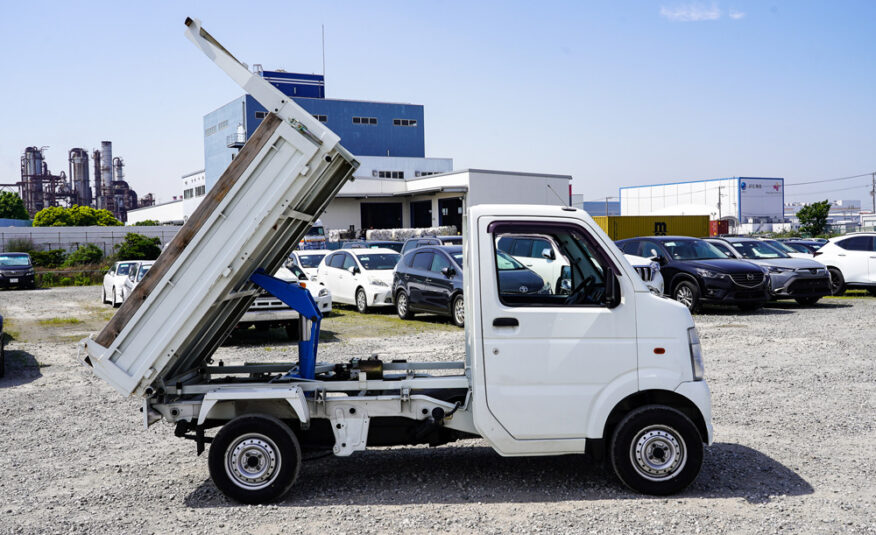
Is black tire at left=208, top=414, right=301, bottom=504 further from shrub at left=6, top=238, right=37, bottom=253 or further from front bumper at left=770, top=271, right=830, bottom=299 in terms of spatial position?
shrub at left=6, top=238, right=37, bottom=253

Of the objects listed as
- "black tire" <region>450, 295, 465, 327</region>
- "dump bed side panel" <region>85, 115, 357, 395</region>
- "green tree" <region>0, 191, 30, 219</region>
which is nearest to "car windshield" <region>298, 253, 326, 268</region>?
"black tire" <region>450, 295, 465, 327</region>

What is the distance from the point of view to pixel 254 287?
19.9 feet

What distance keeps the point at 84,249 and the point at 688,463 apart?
1728 inches

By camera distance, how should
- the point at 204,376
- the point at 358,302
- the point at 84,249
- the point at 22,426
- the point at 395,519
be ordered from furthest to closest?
1. the point at 84,249
2. the point at 358,302
3. the point at 22,426
4. the point at 204,376
5. the point at 395,519

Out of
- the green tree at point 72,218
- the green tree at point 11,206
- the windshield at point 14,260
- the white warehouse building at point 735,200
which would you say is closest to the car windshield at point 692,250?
the windshield at point 14,260

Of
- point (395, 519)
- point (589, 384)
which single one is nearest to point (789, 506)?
point (589, 384)

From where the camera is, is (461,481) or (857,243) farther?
(857,243)

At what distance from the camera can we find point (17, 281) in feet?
108

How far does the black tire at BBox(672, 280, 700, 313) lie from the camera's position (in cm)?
1658

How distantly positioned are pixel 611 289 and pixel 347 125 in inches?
2755

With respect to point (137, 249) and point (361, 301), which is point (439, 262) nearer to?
point (361, 301)

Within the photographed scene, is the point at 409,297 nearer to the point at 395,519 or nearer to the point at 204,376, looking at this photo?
the point at 204,376

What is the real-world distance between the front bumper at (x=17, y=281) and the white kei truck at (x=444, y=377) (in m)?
31.9

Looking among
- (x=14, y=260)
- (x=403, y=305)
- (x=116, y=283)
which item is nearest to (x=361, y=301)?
(x=403, y=305)
